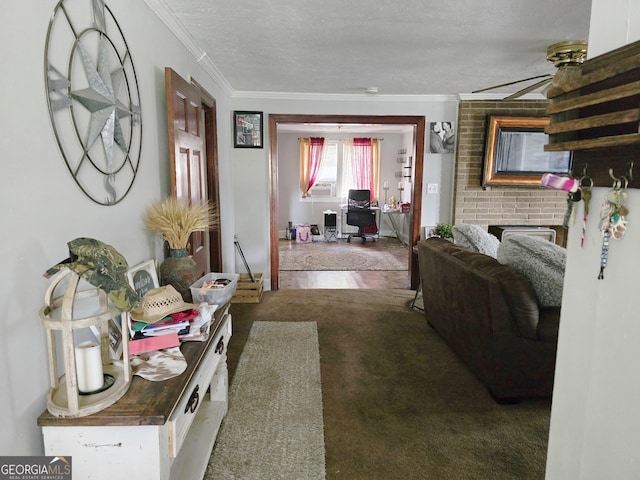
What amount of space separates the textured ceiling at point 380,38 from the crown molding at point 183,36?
0.12 feet

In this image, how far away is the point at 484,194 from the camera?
13.9ft

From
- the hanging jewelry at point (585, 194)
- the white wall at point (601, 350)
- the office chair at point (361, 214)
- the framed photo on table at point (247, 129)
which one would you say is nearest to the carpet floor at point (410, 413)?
the white wall at point (601, 350)

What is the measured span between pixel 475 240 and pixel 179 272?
213cm

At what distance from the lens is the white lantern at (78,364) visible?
96cm

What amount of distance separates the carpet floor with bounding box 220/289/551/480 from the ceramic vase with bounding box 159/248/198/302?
0.85m

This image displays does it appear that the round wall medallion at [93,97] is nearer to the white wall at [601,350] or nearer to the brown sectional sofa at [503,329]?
the white wall at [601,350]

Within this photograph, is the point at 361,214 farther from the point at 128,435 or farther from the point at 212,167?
the point at 128,435

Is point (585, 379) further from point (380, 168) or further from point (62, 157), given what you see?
point (380, 168)

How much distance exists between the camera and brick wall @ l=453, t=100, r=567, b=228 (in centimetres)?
409

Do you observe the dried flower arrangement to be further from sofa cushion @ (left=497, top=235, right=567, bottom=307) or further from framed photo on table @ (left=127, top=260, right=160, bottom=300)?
sofa cushion @ (left=497, top=235, right=567, bottom=307)

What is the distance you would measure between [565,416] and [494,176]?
3613 millimetres

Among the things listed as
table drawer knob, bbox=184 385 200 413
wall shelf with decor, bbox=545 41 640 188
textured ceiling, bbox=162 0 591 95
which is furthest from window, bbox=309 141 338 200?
wall shelf with decor, bbox=545 41 640 188

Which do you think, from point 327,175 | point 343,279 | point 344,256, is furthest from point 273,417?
point 327,175

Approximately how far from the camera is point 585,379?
0.83 metres
